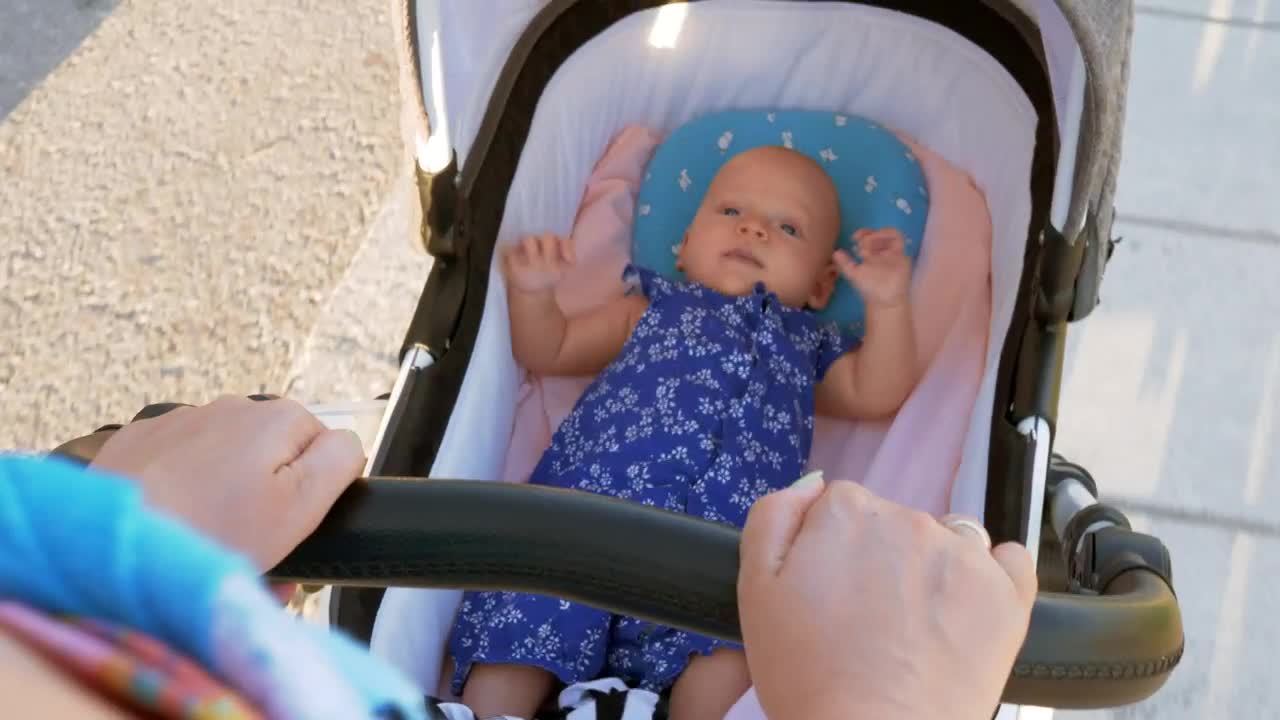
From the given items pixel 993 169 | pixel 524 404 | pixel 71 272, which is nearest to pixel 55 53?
pixel 71 272

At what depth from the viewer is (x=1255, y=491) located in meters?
1.43

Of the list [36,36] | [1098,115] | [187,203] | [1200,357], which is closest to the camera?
[1098,115]

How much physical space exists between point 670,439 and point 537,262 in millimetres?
274

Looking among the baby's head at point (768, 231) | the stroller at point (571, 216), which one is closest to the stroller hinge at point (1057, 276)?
the stroller at point (571, 216)

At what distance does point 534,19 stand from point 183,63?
1120mm

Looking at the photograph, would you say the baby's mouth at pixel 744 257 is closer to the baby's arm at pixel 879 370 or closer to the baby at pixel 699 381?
the baby at pixel 699 381

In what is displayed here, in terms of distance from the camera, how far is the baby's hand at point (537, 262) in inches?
48.3

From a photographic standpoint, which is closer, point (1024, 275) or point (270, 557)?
point (270, 557)

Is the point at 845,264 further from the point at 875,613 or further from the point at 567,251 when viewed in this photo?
the point at 875,613

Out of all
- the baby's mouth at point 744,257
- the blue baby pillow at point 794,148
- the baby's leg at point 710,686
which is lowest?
the baby's leg at point 710,686

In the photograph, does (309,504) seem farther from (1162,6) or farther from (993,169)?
(1162,6)

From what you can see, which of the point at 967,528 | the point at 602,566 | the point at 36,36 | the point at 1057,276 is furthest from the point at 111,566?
the point at 36,36

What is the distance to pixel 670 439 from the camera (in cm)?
114

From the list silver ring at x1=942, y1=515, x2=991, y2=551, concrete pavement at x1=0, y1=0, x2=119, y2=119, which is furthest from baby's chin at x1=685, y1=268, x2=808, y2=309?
concrete pavement at x1=0, y1=0, x2=119, y2=119
